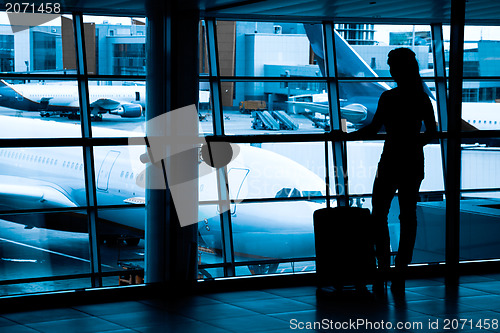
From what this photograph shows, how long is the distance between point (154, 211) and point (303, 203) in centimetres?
746

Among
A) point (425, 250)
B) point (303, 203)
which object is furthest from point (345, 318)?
point (303, 203)

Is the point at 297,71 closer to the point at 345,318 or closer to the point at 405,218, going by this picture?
the point at 405,218

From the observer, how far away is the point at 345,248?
4383 millimetres

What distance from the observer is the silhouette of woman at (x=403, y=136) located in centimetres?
421

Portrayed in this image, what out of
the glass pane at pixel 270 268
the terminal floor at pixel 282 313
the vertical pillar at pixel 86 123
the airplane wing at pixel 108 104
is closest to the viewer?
the terminal floor at pixel 282 313

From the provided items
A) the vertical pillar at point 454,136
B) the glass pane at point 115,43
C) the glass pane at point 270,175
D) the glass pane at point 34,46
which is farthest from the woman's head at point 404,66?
the glass pane at point 270,175

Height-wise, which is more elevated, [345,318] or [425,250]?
[345,318]

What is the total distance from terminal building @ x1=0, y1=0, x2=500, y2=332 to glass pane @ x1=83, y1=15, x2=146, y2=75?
0.12 feet

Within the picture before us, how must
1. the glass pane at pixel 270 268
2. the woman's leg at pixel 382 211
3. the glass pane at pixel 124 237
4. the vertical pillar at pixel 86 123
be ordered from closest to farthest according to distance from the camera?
the woman's leg at pixel 382 211 → the glass pane at pixel 270 268 → the vertical pillar at pixel 86 123 → the glass pane at pixel 124 237

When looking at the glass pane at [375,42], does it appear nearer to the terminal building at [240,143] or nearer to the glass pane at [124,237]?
the terminal building at [240,143]

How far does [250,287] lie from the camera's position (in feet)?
15.6

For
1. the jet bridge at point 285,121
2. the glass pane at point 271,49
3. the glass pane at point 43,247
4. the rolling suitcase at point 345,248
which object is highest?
the glass pane at point 271,49

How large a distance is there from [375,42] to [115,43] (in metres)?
3.51

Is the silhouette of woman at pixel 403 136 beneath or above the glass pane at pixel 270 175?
above
